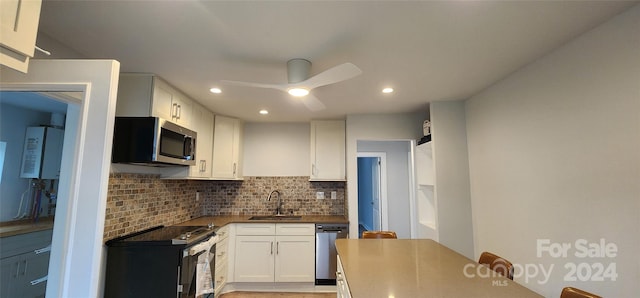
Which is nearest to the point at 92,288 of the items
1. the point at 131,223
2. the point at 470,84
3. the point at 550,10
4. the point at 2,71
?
the point at 2,71

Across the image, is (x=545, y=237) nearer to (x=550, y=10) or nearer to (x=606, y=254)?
(x=606, y=254)

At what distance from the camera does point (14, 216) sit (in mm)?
1333

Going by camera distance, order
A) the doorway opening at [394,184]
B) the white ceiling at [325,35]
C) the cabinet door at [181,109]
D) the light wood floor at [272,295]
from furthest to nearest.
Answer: the doorway opening at [394,184] → the light wood floor at [272,295] → the cabinet door at [181,109] → the white ceiling at [325,35]

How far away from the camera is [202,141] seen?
3.40 meters

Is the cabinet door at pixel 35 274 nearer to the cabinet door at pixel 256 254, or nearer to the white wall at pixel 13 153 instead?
the white wall at pixel 13 153

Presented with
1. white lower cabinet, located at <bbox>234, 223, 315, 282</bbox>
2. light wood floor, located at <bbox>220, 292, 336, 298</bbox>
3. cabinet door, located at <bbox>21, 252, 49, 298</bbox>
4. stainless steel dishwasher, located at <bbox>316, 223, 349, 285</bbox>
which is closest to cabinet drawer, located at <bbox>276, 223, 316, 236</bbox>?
white lower cabinet, located at <bbox>234, 223, 315, 282</bbox>

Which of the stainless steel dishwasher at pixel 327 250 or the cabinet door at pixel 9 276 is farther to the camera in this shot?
the stainless steel dishwasher at pixel 327 250

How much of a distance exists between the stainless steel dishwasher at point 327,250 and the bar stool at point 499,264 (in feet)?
5.83

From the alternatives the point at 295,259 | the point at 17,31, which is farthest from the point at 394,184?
the point at 17,31

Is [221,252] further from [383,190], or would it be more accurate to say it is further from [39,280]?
[383,190]

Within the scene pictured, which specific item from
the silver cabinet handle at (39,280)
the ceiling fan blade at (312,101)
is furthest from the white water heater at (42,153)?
the ceiling fan blade at (312,101)

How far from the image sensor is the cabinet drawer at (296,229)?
11.6ft

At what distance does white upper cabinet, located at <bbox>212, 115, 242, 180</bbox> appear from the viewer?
371 centimetres

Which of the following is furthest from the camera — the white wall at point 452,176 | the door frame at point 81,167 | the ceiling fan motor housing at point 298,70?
the white wall at point 452,176
